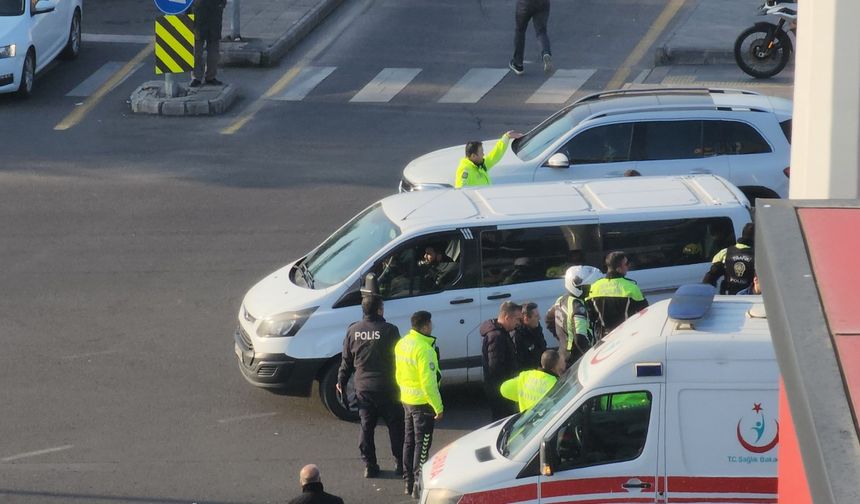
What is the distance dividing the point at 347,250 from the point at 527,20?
36.3 ft

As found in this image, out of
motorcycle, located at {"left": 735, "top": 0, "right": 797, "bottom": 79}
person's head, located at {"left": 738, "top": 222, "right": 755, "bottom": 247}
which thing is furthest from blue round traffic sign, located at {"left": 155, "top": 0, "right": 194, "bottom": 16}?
person's head, located at {"left": 738, "top": 222, "right": 755, "bottom": 247}

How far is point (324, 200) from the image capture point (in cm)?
1784

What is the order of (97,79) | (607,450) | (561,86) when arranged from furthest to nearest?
(97,79) < (561,86) < (607,450)

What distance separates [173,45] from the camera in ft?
68.4

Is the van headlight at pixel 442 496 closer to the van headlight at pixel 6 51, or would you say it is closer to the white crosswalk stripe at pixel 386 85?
the white crosswalk stripe at pixel 386 85

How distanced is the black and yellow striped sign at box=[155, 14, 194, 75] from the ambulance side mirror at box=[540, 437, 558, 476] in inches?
528

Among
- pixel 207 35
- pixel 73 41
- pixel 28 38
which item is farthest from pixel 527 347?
pixel 73 41

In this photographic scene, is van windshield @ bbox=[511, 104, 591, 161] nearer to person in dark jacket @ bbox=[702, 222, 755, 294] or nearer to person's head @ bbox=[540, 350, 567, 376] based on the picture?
person in dark jacket @ bbox=[702, 222, 755, 294]

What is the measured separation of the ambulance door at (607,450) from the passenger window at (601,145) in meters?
7.39

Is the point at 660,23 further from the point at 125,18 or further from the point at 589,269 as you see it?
the point at 589,269

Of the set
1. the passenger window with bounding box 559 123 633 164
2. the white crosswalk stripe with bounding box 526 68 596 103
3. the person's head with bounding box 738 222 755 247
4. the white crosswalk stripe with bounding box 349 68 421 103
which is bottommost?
the white crosswalk stripe with bounding box 349 68 421 103

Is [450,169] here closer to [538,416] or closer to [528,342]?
[528,342]

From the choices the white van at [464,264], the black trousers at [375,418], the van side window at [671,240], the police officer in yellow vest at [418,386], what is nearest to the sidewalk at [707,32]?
the white van at [464,264]

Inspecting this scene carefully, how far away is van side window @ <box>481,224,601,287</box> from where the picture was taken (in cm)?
1243
